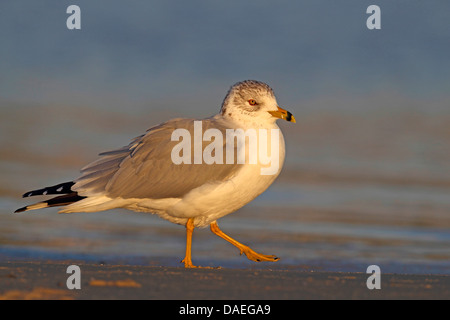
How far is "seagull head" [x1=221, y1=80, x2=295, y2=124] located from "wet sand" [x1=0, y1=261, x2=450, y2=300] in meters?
2.51

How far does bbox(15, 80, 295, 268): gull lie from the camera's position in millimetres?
7863

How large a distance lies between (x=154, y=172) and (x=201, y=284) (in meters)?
2.65

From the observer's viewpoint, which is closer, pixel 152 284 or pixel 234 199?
pixel 152 284

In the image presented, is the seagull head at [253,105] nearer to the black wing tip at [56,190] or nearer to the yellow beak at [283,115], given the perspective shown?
the yellow beak at [283,115]

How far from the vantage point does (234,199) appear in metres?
7.91

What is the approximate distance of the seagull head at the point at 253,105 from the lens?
873 centimetres

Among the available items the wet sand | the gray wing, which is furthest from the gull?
the wet sand

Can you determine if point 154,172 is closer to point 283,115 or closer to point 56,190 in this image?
point 56,190

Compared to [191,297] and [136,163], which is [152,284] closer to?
[191,297]

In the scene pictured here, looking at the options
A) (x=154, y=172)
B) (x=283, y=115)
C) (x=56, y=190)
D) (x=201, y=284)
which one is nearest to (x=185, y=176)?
(x=154, y=172)

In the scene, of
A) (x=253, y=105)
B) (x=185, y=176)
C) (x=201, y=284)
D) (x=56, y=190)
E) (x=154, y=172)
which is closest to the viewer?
(x=201, y=284)

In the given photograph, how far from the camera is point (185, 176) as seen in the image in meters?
7.98

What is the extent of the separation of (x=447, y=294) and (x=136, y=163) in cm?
425
